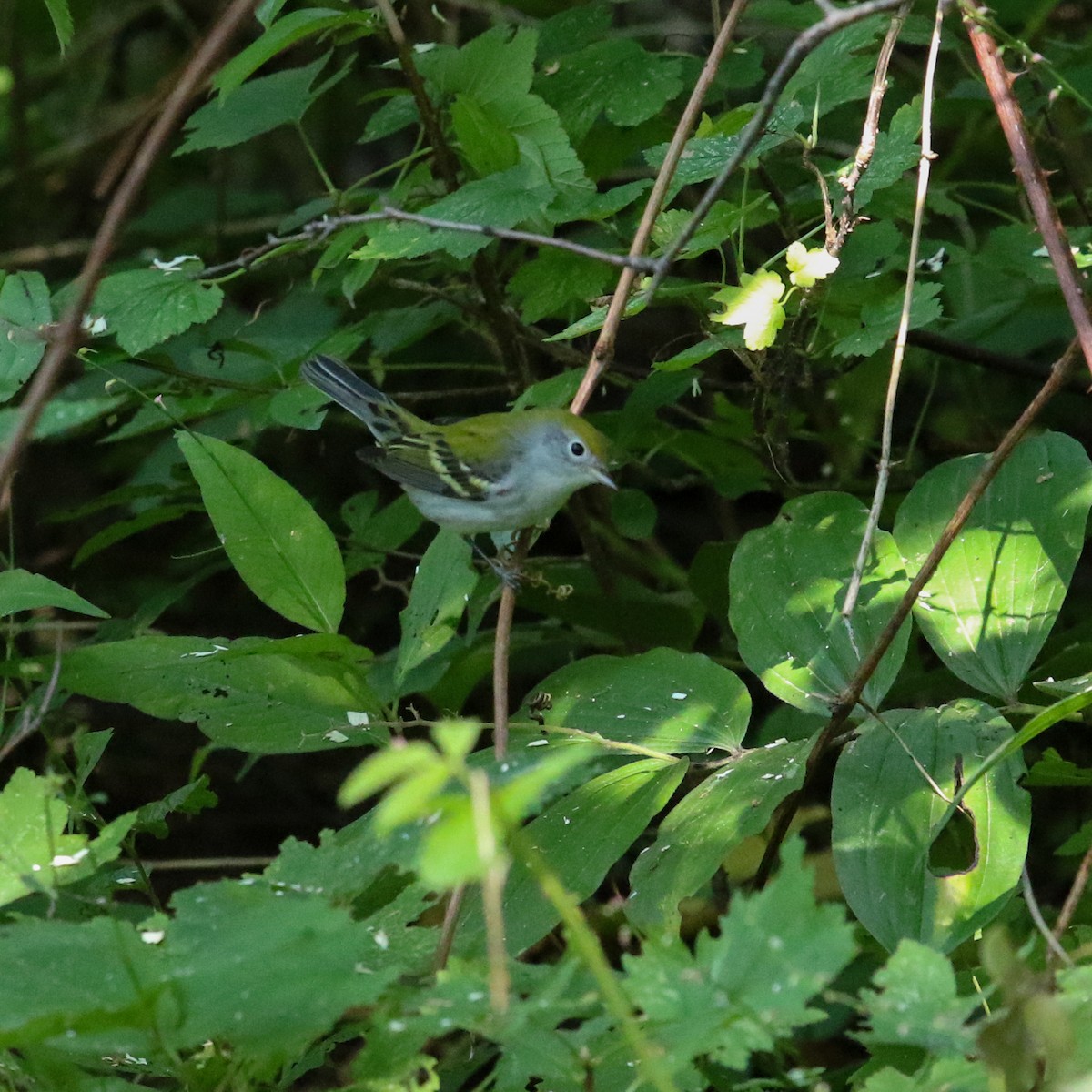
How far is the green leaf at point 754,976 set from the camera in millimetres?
1267

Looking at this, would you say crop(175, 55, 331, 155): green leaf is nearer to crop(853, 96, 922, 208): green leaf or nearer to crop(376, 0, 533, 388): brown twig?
crop(376, 0, 533, 388): brown twig

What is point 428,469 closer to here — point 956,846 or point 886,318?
point 886,318

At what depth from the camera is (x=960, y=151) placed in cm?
362

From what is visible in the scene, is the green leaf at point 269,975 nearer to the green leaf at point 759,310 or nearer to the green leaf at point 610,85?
the green leaf at point 759,310

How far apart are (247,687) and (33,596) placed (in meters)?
0.38

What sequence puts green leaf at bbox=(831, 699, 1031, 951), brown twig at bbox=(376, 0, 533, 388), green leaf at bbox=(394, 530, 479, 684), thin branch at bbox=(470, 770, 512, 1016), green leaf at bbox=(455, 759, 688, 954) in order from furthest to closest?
brown twig at bbox=(376, 0, 533, 388) → green leaf at bbox=(394, 530, 479, 684) → green leaf at bbox=(455, 759, 688, 954) → green leaf at bbox=(831, 699, 1031, 951) → thin branch at bbox=(470, 770, 512, 1016)

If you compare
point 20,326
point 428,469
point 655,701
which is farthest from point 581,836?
point 428,469

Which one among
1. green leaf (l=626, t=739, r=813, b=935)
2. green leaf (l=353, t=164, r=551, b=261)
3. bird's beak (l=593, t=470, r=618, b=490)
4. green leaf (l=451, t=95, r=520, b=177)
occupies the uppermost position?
green leaf (l=451, t=95, r=520, b=177)

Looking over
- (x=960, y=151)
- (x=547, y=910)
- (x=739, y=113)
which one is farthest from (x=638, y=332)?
(x=547, y=910)

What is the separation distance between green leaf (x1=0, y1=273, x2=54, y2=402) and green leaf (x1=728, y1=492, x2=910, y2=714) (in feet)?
4.25

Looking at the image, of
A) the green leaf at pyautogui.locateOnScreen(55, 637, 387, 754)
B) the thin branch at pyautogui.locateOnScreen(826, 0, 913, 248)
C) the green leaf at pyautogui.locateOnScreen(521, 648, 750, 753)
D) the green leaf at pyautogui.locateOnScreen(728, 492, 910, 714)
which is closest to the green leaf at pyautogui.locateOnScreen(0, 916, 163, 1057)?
the green leaf at pyautogui.locateOnScreen(55, 637, 387, 754)

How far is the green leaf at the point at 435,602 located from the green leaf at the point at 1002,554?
0.77m

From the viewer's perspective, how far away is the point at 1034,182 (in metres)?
2.06

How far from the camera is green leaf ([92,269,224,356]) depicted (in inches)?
94.6
